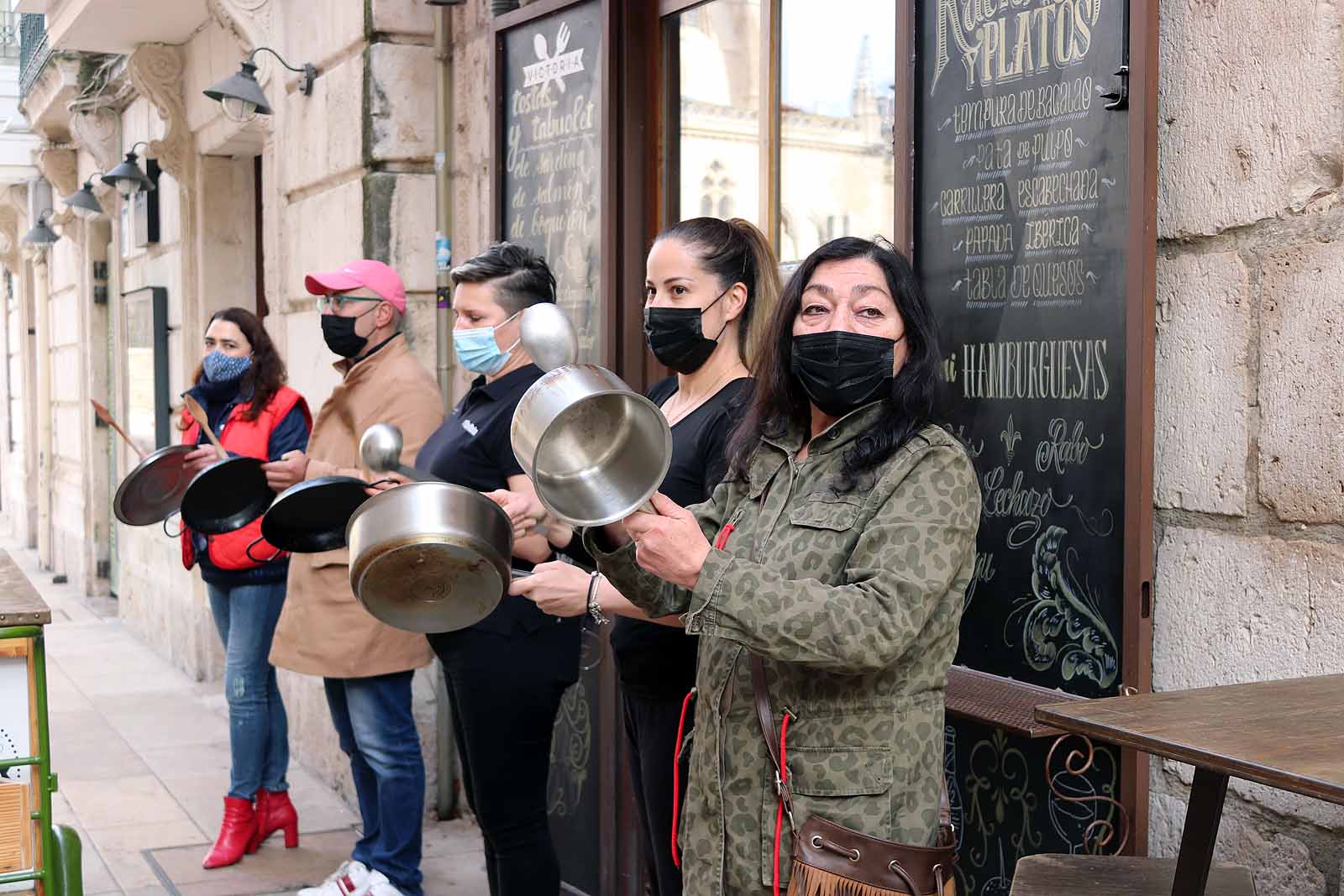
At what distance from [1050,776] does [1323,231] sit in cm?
102

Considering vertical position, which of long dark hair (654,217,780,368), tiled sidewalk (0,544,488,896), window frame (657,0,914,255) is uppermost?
window frame (657,0,914,255)

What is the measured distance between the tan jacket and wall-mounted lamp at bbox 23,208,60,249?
930 centimetres

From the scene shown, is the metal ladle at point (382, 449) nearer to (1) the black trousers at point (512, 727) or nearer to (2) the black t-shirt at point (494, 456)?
(2) the black t-shirt at point (494, 456)

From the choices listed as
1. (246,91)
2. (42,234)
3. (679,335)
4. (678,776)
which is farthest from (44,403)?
(678,776)

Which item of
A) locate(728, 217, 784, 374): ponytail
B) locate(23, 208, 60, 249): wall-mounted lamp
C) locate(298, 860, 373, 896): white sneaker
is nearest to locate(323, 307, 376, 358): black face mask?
locate(298, 860, 373, 896): white sneaker

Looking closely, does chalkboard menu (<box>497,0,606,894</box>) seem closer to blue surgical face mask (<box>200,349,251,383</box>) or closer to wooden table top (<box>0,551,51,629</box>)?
blue surgical face mask (<box>200,349,251,383</box>)

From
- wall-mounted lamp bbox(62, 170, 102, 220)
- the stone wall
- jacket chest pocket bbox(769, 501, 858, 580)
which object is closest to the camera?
jacket chest pocket bbox(769, 501, 858, 580)

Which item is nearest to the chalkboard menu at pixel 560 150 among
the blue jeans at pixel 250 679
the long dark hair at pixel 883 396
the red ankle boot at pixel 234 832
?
the blue jeans at pixel 250 679

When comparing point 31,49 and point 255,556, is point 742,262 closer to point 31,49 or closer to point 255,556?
point 255,556

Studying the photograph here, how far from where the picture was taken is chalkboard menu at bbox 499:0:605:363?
429 centimetres

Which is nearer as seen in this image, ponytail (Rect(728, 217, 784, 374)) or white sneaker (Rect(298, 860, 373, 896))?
ponytail (Rect(728, 217, 784, 374))

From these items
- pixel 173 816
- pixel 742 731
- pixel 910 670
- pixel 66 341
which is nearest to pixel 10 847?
pixel 742 731

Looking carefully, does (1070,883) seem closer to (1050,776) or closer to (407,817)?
(1050,776)

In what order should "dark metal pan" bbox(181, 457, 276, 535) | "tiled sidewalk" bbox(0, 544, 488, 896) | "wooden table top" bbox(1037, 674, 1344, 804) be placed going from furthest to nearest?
"tiled sidewalk" bbox(0, 544, 488, 896) → "dark metal pan" bbox(181, 457, 276, 535) → "wooden table top" bbox(1037, 674, 1344, 804)
